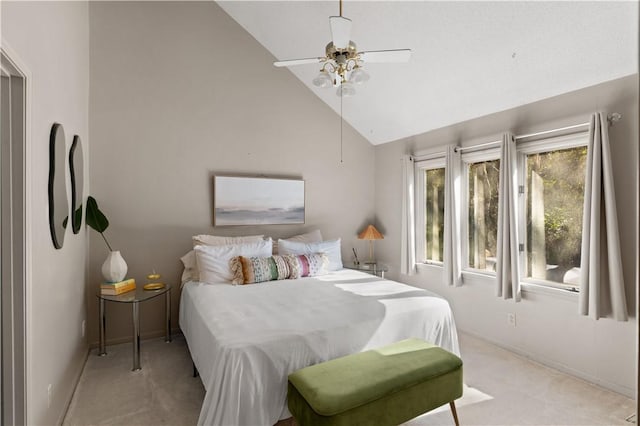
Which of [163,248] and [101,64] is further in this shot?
[163,248]

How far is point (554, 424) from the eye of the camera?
208 cm

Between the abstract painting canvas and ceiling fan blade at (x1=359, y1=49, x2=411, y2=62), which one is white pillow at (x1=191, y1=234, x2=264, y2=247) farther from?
ceiling fan blade at (x1=359, y1=49, x2=411, y2=62)

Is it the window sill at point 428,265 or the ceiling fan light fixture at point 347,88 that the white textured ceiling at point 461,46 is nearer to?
the ceiling fan light fixture at point 347,88

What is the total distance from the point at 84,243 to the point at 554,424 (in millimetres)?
3879

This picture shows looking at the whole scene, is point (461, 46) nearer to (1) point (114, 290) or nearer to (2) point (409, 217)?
(2) point (409, 217)

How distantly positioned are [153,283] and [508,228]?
11.1 ft

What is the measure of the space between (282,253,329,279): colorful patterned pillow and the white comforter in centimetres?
23


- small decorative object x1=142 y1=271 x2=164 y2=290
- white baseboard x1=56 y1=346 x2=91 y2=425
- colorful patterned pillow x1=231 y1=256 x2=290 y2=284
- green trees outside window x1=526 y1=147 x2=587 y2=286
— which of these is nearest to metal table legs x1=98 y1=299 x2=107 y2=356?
white baseboard x1=56 y1=346 x2=91 y2=425

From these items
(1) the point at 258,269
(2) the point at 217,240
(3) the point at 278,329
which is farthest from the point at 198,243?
(3) the point at 278,329

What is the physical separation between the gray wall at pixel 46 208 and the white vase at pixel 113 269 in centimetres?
21

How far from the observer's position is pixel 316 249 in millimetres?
3859

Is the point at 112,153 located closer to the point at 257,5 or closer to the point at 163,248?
the point at 163,248

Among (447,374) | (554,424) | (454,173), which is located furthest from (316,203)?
(554,424)

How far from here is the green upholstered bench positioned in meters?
1.58
